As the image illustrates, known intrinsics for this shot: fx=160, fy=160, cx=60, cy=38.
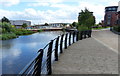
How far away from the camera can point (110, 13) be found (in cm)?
9294

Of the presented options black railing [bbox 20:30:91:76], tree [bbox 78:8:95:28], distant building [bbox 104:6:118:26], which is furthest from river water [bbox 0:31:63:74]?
distant building [bbox 104:6:118:26]

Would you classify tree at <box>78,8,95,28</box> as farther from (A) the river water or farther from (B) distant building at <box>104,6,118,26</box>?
(B) distant building at <box>104,6,118,26</box>

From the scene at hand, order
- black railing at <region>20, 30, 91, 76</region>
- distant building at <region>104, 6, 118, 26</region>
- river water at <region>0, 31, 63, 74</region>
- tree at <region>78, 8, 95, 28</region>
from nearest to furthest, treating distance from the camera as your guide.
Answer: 1. black railing at <region>20, 30, 91, 76</region>
2. river water at <region>0, 31, 63, 74</region>
3. tree at <region>78, 8, 95, 28</region>
4. distant building at <region>104, 6, 118, 26</region>

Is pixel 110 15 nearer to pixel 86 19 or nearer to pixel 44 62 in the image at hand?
pixel 86 19

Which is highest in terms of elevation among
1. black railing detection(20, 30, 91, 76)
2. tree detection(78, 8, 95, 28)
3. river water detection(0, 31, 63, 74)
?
tree detection(78, 8, 95, 28)

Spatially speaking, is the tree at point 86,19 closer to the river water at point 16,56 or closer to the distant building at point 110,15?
the river water at point 16,56

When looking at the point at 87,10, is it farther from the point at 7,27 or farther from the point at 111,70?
the point at 111,70

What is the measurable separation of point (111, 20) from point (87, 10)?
156ft

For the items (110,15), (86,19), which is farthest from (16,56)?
(110,15)

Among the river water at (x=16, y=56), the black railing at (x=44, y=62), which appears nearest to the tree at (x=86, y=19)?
the river water at (x=16, y=56)

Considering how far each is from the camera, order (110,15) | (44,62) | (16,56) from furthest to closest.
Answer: (110,15), (16,56), (44,62)

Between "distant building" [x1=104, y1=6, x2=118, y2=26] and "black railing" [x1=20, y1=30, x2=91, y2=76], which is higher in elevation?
"distant building" [x1=104, y1=6, x2=118, y2=26]

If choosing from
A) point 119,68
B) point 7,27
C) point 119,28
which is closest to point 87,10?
point 119,28

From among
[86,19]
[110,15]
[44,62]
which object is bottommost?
[44,62]
